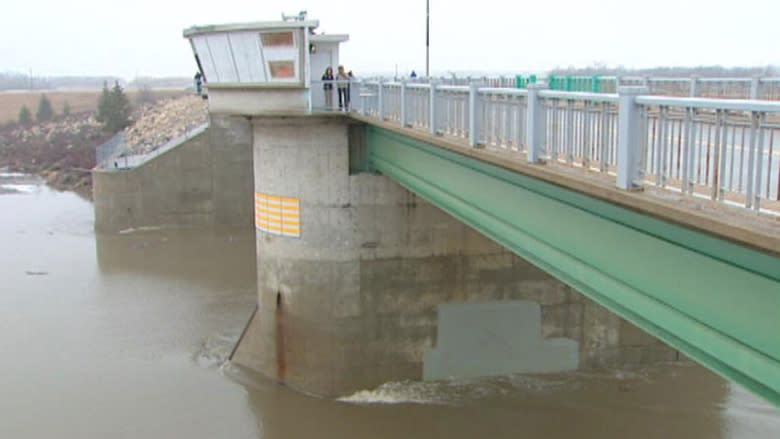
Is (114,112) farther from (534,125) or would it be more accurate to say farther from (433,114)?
(534,125)

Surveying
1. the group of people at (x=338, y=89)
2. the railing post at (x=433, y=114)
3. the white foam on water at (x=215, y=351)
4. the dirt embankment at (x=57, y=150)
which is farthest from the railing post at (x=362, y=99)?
the dirt embankment at (x=57, y=150)

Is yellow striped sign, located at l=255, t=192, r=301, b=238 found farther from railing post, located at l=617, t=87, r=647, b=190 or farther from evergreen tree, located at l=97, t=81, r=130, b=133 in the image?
evergreen tree, located at l=97, t=81, r=130, b=133

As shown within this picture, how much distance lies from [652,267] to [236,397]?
12.0 metres

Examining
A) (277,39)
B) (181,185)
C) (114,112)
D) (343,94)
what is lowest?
(181,185)

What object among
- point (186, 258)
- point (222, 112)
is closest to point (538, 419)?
point (222, 112)

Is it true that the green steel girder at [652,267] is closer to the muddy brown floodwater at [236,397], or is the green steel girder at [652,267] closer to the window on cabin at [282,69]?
the muddy brown floodwater at [236,397]

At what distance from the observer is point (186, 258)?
101 feet

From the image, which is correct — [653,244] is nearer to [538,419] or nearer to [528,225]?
[528,225]

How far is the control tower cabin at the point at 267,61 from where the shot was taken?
698 inches

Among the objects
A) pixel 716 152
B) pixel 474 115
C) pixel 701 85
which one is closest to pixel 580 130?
pixel 474 115

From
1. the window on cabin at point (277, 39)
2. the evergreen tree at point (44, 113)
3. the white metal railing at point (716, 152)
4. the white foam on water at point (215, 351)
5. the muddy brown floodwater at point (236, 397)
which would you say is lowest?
the muddy brown floodwater at point (236, 397)

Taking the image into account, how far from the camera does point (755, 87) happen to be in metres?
13.5

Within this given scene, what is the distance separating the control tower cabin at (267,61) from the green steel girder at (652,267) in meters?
7.06

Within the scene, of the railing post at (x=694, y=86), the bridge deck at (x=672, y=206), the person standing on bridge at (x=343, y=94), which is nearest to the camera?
the bridge deck at (x=672, y=206)
